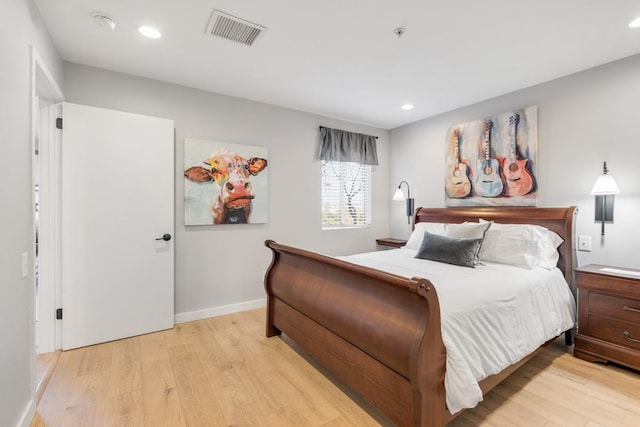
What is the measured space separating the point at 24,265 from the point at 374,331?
2055 mm

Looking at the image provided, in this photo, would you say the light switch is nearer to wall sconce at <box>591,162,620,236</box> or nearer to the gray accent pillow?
the gray accent pillow

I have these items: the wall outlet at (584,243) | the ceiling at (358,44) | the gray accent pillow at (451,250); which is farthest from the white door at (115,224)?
the wall outlet at (584,243)

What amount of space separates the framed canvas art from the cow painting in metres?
2.49

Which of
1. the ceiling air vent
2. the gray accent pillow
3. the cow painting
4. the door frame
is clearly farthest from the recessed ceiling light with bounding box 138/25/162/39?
the gray accent pillow

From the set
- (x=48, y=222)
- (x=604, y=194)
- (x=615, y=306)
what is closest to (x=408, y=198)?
(x=604, y=194)

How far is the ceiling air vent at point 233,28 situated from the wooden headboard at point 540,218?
117 inches

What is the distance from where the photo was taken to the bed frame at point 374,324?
1422 millimetres

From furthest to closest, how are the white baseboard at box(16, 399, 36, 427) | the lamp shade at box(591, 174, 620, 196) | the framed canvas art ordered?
the framed canvas art
the lamp shade at box(591, 174, 620, 196)
the white baseboard at box(16, 399, 36, 427)

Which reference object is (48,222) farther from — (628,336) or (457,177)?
(628,336)

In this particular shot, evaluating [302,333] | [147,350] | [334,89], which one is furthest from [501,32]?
[147,350]

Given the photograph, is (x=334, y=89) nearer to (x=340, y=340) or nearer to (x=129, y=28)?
(x=129, y=28)

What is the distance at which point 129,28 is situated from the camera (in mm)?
2229

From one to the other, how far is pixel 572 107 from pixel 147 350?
459 cm

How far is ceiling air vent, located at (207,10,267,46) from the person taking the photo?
2.10 metres
